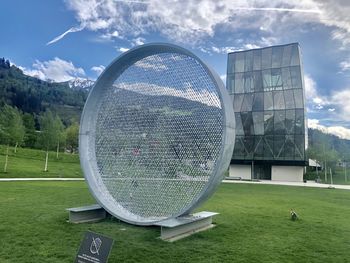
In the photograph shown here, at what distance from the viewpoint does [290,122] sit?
39562 mm

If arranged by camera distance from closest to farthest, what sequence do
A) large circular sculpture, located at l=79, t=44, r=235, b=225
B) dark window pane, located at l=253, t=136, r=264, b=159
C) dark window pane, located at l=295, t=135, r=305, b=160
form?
large circular sculpture, located at l=79, t=44, r=235, b=225
dark window pane, located at l=295, t=135, r=305, b=160
dark window pane, located at l=253, t=136, r=264, b=159

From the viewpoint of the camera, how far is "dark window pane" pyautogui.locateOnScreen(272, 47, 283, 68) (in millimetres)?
41300

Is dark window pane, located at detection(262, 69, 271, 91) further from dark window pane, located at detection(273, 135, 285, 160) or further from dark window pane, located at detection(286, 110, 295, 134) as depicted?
dark window pane, located at detection(273, 135, 285, 160)

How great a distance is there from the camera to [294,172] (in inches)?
1592

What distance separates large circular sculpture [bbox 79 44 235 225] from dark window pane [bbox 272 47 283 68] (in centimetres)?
3490

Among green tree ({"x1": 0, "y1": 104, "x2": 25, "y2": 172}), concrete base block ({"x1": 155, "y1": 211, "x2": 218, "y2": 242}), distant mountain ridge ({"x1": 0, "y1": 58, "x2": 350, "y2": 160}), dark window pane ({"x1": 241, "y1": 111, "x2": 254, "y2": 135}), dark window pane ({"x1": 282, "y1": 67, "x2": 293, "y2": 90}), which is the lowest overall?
concrete base block ({"x1": 155, "y1": 211, "x2": 218, "y2": 242})

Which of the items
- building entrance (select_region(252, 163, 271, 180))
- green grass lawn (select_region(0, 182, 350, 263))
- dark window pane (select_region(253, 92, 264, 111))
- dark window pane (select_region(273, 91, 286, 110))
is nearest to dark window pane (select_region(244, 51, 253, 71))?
dark window pane (select_region(253, 92, 264, 111))

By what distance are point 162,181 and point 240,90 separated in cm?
3641

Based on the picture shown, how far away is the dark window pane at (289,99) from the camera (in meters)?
39.8

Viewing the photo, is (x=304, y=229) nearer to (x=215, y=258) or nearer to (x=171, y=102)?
(x=215, y=258)

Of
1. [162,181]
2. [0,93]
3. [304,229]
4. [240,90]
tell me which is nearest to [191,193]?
[162,181]

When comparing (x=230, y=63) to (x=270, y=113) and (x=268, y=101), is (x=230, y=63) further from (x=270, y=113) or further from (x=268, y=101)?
(x=270, y=113)

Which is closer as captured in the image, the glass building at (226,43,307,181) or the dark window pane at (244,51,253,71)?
the glass building at (226,43,307,181)

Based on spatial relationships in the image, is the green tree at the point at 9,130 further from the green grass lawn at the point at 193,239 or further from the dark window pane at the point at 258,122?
the dark window pane at the point at 258,122
